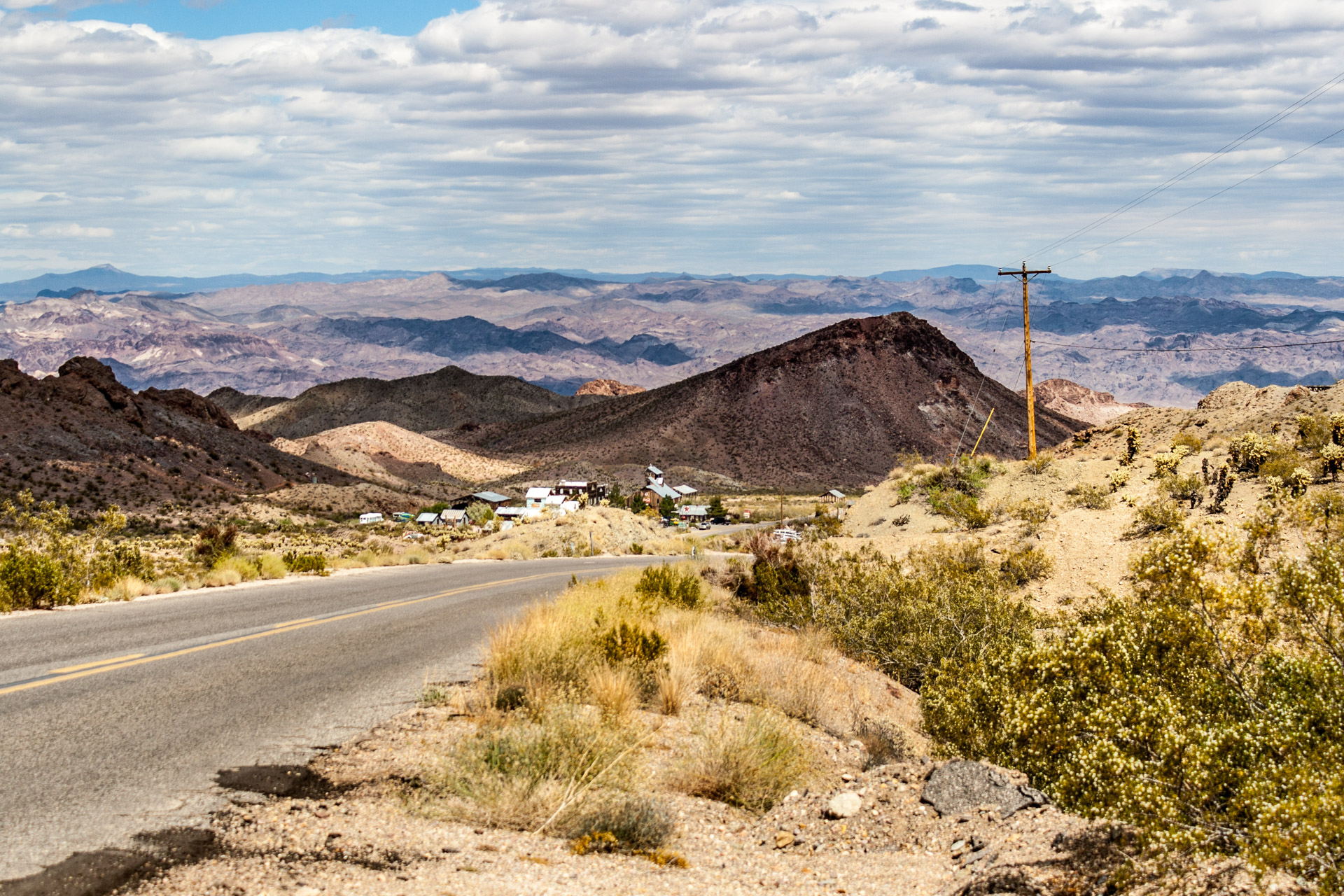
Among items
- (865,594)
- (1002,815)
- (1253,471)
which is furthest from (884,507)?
(1002,815)

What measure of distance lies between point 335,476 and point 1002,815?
90421 millimetres

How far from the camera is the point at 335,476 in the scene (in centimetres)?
9125

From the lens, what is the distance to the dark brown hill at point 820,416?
370 feet

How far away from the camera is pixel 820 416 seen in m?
119

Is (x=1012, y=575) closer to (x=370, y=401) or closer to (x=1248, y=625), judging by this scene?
(x=1248, y=625)

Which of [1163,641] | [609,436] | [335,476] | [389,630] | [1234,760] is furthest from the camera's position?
[609,436]

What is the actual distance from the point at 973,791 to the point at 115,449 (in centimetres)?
7276

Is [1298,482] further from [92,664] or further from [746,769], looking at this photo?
[92,664]

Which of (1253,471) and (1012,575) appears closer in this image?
(1012,575)

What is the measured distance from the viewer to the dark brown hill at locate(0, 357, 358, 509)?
58.7 meters

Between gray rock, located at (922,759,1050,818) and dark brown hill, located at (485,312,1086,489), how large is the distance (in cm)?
9915

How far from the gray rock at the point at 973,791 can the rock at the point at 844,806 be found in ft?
1.53

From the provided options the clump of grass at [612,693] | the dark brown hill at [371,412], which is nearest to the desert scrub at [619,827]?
the clump of grass at [612,693]

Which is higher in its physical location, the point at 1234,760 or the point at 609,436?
the point at 1234,760
